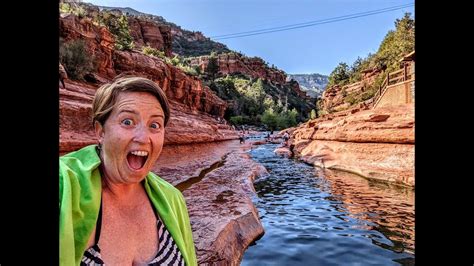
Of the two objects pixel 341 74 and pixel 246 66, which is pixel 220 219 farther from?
pixel 246 66

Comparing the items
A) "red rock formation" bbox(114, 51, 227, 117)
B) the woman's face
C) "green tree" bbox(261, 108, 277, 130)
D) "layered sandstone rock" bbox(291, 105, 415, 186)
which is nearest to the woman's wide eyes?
the woman's face

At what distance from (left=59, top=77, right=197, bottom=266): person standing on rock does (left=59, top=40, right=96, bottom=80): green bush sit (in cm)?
1280

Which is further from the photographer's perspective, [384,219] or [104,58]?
[104,58]

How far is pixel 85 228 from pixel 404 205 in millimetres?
7329

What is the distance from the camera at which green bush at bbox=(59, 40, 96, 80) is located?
12.5 meters

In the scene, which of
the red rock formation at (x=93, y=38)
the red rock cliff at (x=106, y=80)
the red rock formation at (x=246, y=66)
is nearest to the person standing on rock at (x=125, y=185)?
the red rock cliff at (x=106, y=80)

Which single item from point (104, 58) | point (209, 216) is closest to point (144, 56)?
point (104, 58)

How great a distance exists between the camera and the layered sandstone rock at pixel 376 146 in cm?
1006

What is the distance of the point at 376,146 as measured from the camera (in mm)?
11641

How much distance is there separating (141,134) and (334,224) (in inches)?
211

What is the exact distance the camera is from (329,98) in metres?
48.5

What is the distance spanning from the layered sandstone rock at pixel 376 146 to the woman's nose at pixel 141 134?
31.0ft

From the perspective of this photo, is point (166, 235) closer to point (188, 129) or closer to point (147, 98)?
point (147, 98)

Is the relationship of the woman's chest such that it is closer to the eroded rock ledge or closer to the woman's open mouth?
the woman's open mouth
